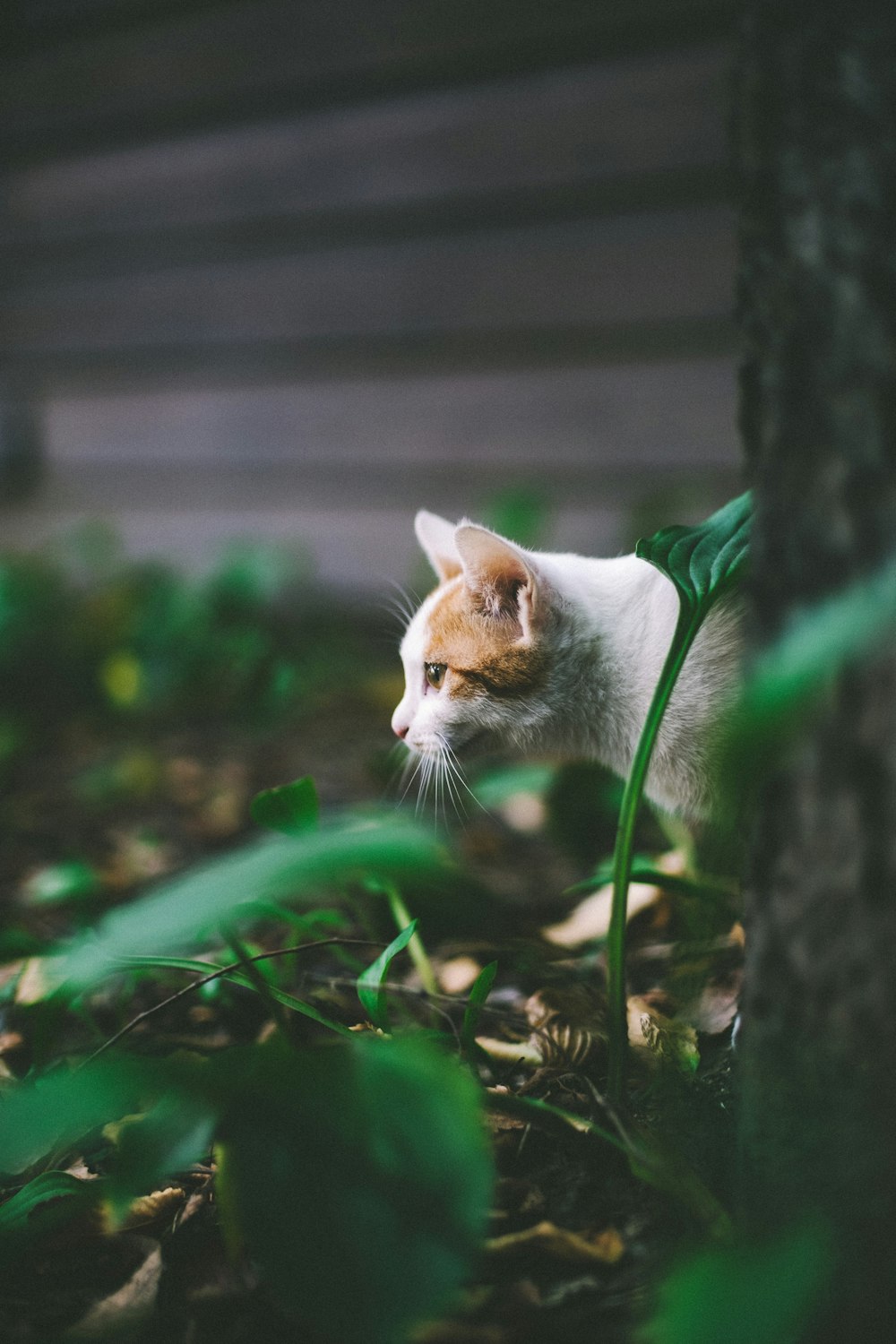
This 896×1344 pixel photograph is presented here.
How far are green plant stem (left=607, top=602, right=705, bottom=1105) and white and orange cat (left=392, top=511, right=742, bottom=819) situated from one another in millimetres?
290

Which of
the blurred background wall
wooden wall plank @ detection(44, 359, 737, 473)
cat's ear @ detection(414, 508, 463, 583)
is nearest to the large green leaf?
cat's ear @ detection(414, 508, 463, 583)

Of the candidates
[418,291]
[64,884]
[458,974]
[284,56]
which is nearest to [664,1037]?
[458,974]

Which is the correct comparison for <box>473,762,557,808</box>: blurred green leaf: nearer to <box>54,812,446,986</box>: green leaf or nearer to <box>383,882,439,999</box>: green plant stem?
<box>383,882,439,999</box>: green plant stem

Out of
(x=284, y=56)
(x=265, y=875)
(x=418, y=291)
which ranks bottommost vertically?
(x=265, y=875)

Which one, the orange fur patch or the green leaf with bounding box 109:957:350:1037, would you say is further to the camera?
the orange fur patch

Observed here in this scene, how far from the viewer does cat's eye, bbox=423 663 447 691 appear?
4.06ft

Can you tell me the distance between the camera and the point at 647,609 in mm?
1078

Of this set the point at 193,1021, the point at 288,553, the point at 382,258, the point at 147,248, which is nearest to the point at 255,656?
the point at 288,553

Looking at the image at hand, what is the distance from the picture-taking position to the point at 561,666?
1.15 meters

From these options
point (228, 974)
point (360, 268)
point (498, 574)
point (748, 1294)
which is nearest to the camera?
point (748, 1294)

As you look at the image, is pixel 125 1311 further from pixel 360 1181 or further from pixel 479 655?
pixel 479 655

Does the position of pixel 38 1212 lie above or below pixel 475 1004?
below

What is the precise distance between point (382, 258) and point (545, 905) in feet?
7.06

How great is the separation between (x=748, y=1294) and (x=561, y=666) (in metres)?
0.77
